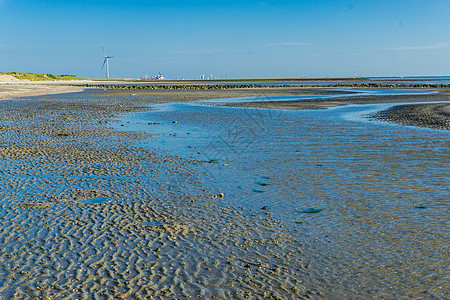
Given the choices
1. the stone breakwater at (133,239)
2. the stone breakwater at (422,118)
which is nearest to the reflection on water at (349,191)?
the stone breakwater at (133,239)

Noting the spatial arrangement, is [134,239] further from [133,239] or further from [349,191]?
[349,191]

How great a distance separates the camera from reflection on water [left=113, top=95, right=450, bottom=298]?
7188 mm

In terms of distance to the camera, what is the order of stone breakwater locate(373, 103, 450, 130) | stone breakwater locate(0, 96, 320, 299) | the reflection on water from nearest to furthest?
stone breakwater locate(0, 96, 320, 299) → the reflection on water → stone breakwater locate(373, 103, 450, 130)

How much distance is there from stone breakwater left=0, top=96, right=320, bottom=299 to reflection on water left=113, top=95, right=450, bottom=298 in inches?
26.8

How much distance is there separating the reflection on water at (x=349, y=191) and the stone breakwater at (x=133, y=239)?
68 centimetres

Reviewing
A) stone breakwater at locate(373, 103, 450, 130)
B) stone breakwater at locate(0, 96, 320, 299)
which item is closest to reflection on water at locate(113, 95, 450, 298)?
stone breakwater at locate(0, 96, 320, 299)

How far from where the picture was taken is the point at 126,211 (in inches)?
406

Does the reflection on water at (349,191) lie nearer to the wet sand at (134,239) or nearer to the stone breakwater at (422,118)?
the wet sand at (134,239)

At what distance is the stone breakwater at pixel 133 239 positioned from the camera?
6.63 meters

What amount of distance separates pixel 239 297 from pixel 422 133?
19.7 metres

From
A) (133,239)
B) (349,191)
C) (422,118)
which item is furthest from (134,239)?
(422,118)

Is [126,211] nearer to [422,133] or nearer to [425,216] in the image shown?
[425,216]

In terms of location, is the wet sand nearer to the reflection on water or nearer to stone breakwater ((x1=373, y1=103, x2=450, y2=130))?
the reflection on water

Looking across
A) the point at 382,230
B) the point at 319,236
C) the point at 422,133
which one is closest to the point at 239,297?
the point at 319,236
